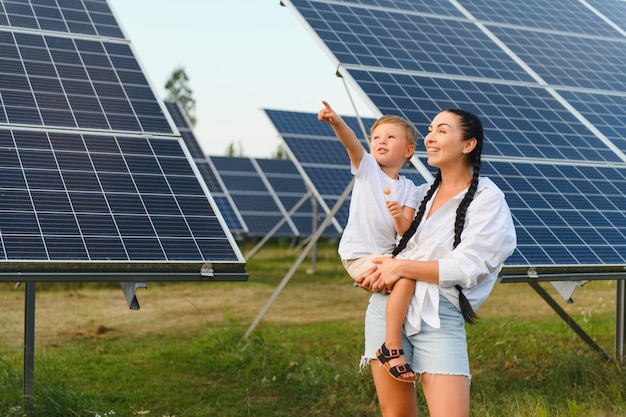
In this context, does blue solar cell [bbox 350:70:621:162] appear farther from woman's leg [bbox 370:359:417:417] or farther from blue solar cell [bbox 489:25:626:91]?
woman's leg [bbox 370:359:417:417]

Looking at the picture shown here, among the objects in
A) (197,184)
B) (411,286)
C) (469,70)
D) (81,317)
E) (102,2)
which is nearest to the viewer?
(411,286)

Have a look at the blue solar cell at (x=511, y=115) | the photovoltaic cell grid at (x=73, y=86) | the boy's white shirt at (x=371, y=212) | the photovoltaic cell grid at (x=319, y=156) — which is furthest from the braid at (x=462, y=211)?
the photovoltaic cell grid at (x=319, y=156)

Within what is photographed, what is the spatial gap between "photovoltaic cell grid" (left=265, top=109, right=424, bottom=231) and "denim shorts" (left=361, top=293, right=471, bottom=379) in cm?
1411

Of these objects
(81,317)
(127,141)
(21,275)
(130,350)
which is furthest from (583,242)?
(81,317)

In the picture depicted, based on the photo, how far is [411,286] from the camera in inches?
159

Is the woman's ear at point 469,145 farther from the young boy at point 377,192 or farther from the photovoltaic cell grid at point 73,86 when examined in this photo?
the photovoltaic cell grid at point 73,86

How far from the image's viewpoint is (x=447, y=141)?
13.7 ft

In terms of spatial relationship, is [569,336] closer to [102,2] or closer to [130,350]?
[130,350]

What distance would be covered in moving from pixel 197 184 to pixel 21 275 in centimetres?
183

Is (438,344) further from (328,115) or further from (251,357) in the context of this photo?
(251,357)

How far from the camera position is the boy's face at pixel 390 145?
4.49 m

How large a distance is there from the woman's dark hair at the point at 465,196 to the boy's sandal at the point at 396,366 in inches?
14.5

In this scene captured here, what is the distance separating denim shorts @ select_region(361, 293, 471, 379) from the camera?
396cm

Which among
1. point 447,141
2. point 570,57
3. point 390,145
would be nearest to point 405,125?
point 390,145
